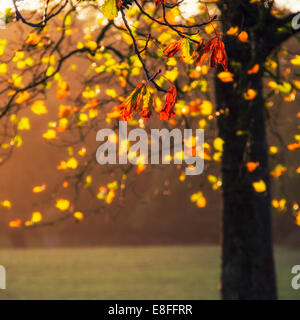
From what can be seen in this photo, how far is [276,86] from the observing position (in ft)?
25.7

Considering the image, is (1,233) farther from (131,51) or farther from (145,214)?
(131,51)

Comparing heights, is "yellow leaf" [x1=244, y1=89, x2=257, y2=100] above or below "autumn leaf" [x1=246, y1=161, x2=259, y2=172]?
above

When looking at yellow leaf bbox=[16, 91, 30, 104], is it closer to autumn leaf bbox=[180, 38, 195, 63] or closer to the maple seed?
autumn leaf bbox=[180, 38, 195, 63]

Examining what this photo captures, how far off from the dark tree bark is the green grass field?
4480mm

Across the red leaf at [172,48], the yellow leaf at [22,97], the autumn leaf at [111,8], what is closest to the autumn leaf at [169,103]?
the red leaf at [172,48]

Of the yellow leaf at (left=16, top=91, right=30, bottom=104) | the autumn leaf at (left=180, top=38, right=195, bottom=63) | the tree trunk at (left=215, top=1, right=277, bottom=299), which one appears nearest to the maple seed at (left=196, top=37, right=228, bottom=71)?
the autumn leaf at (left=180, top=38, right=195, bottom=63)

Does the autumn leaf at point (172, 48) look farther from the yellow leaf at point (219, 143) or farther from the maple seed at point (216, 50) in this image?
the yellow leaf at point (219, 143)

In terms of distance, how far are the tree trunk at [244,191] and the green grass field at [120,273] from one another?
4499 millimetres

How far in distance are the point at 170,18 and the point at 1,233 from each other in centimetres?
2627

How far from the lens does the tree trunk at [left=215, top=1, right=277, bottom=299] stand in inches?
303

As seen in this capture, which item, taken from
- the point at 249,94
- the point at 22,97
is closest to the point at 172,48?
the point at 249,94
